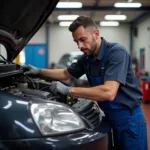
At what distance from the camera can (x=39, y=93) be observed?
179 centimetres

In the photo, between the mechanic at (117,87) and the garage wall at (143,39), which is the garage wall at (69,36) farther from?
the mechanic at (117,87)

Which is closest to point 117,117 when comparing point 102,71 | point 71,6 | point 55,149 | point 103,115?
point 103,115

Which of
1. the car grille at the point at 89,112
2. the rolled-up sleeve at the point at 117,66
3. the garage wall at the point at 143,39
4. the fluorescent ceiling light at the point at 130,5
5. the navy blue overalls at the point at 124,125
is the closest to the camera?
the car grille at the point at 89,112

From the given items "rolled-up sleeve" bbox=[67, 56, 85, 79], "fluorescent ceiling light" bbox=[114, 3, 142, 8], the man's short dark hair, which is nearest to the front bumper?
the man's short dark hair

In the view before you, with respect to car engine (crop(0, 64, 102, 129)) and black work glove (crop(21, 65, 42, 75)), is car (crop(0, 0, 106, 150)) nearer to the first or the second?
car engine (crop(0, 64, 102, 129))

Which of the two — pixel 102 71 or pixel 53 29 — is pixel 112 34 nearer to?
pixel 53 29

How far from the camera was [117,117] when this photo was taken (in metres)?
1.94

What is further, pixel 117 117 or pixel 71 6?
pixel 71 6

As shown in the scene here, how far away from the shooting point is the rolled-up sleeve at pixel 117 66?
1.80 meters

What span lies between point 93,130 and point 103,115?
1.56ft

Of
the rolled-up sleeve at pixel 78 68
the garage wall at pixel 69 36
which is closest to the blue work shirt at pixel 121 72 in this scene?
the rolled-up sleeve at pixel 78 68

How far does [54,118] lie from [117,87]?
577 millimetres

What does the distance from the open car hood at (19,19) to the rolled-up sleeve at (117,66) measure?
719 mm

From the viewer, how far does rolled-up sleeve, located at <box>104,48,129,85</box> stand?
5.89ft
